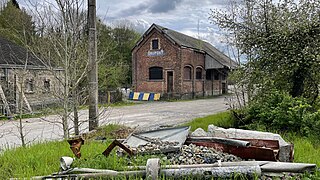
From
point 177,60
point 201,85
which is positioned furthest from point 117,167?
point 201,85

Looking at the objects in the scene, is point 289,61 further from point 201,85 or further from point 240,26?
point 201,85

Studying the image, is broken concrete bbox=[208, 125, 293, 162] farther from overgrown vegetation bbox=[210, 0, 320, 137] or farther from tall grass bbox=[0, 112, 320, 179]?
overgrown vegetation bbox=[210, 0, 320, 137]

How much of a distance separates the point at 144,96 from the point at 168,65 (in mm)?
3763

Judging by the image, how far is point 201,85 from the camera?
3025 centimetres

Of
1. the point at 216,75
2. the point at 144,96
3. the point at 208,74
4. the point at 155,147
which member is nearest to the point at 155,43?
the point at 144,96

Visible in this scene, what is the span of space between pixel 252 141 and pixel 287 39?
14.4 ft

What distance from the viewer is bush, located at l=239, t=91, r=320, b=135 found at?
684 centimetres

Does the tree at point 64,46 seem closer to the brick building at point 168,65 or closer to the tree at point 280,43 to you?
the tree at point 280,43

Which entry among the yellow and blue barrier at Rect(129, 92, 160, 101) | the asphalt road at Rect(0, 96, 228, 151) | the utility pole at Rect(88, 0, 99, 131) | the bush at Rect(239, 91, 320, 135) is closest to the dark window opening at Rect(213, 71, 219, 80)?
the yellow and blue barrier at Rect(129, 92, 160, 101)

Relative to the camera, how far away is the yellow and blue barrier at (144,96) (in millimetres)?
27122

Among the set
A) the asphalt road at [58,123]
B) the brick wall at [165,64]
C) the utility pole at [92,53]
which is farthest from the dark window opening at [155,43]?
the utility pole at [92,53]

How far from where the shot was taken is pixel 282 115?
710 cm

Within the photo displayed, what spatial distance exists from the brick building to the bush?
721 inches

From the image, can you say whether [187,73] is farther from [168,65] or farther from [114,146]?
[114,146]
